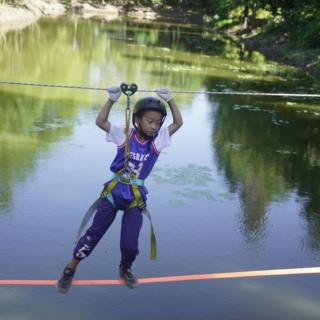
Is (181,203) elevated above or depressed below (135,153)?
below

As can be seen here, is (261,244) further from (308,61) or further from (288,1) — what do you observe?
(288,1)

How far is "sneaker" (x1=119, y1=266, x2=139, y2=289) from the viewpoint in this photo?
3.93 m

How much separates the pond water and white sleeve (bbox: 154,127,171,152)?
157cm

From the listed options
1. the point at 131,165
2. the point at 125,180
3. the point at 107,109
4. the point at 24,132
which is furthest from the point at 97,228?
the point at 24,132

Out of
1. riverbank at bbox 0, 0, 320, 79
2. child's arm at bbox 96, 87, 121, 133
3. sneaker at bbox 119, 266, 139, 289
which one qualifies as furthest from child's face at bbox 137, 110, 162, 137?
riverbank at bbox 0, 0, 320, 79

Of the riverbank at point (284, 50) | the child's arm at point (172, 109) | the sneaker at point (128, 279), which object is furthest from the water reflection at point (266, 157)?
the riverbank at point (284, 50)

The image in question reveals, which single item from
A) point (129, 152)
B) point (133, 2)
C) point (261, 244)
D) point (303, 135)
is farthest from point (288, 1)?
point (133, 2)

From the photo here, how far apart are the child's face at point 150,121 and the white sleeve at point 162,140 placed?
0.31 ft

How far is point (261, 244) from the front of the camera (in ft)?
20.1

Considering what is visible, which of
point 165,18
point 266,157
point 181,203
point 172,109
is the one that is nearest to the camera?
point 172,109

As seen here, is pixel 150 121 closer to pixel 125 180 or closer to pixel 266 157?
pixel 125 180

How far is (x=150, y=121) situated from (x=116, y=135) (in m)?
0.26

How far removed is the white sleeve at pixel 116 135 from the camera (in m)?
3.70

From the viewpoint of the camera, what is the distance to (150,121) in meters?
3.66
